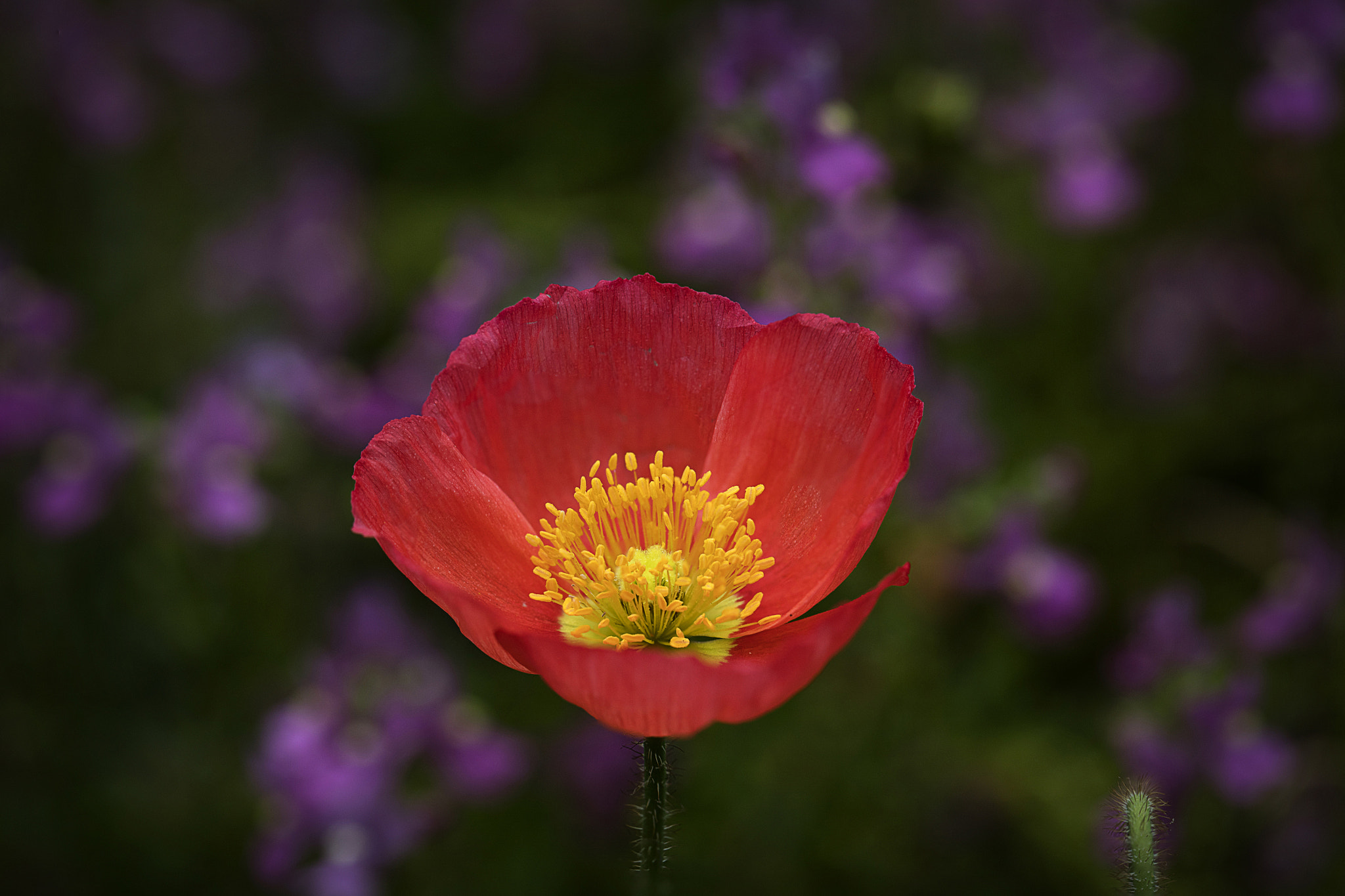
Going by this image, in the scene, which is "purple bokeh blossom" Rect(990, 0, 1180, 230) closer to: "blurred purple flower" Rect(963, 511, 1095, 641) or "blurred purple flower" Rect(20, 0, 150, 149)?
"blurred purple flower" Rect(963, 511, 1095, 641)

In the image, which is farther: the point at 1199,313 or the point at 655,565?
the point at 1199,313

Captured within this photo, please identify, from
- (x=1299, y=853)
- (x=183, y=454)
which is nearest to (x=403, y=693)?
(x=183, y=454)

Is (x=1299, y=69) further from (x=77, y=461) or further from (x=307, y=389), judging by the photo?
(x=77, y=461)

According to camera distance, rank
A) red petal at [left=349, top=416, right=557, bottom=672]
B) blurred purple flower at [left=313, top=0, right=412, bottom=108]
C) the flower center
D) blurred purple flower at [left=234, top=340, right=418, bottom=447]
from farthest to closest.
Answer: blurred purple flower at [left=313, top=0, right=412, bottom=108] < blurred purple flower at [left=234, top=340, right=418, bottom=447] < the flower center < red petal at [left=349, top=416, right=557, bottom=672]

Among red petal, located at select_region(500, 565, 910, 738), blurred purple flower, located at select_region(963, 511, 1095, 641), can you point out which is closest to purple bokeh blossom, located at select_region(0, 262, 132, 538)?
red petal, located at select_region(500, 565, 910, 738)

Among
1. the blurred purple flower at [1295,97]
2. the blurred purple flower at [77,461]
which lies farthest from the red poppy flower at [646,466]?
the blurred purple flower at [1295,97]

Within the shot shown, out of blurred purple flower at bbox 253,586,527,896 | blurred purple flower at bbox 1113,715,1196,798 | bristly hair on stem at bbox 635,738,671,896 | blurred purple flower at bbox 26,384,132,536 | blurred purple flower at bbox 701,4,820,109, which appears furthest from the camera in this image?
blurred purple flower at bbox 26,384,132,536

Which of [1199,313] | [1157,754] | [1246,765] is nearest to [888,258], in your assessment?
[1157,754]
